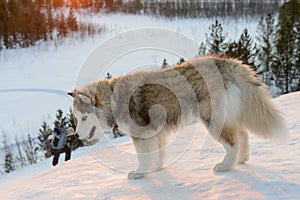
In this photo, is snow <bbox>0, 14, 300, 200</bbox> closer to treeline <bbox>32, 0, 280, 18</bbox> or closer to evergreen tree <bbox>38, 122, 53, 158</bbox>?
evergreen tree <bbox>38, 122, 53, 158</bbox>

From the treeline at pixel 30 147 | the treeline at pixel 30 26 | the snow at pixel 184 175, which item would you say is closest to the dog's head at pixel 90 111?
the snow at pixel 184 175

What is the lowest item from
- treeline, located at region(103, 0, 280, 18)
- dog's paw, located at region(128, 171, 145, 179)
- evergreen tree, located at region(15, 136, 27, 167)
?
evergreen tree, located at region(15, 136, 27, 167)

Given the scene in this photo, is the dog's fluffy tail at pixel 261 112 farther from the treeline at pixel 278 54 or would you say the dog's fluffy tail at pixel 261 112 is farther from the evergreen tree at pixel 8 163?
the treeline at pixel 278 54

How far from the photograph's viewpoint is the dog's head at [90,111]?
15.0ft

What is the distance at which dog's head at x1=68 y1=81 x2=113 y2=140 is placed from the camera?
4.58 m

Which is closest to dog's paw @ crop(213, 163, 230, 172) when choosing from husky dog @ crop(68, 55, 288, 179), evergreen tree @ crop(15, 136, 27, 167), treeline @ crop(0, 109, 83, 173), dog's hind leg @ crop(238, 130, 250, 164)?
husky dog @ crop(68, 55, 288, 179)

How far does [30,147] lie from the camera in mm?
16234

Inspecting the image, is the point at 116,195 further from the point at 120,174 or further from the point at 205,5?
the point at 205,5

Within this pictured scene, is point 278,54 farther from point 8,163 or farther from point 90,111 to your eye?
point 90,111

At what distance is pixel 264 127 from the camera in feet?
13.6

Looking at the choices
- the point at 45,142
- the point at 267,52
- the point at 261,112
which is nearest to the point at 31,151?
the point at 45,142

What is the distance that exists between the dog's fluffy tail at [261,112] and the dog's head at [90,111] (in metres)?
1.89

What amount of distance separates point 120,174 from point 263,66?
23.1 metres

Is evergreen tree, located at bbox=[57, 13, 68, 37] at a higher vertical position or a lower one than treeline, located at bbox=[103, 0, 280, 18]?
lower
